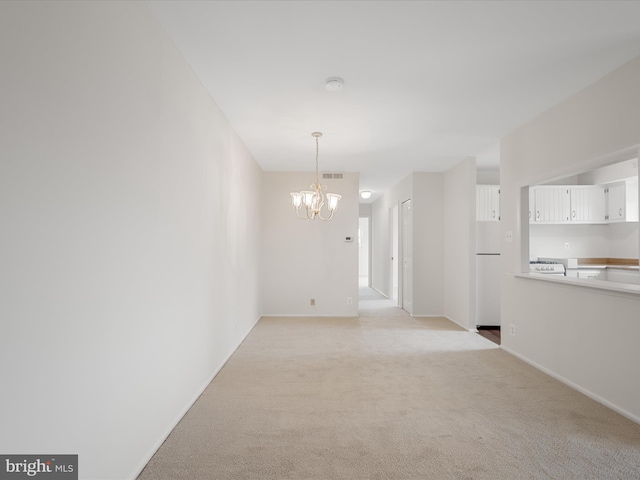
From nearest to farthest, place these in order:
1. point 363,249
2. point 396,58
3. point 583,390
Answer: point 396,58 < point 583,390 < point 363,249

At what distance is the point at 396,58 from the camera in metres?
2.46

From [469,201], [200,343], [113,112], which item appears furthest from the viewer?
[469,201]

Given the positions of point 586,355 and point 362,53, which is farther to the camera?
point 586,355

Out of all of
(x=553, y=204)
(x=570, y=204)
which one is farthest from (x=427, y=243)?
(x=570, y=204)

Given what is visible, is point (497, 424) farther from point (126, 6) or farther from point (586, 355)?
point (126, 6)

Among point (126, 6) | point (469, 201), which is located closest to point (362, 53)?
point (126, 6)

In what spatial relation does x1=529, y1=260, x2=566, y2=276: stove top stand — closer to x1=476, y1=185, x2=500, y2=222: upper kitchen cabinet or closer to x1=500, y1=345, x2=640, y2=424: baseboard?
x1=476, y1=185, x2=500, y2=222: upper kitchen cabinet

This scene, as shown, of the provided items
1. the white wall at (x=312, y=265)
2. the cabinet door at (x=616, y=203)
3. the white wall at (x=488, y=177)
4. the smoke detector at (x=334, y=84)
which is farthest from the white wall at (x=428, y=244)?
the smoke detector at (x=334, y=84)

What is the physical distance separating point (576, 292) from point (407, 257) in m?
3.69

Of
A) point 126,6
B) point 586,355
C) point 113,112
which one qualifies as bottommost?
point 586,355

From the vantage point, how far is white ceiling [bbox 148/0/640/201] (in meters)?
1.98

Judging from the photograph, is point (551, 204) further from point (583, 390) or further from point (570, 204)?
point (583, 390)

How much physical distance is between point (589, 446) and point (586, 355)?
99 centimetres

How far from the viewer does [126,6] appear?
172 cm
